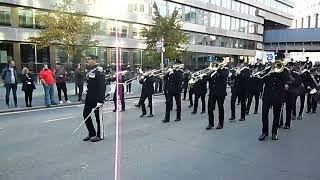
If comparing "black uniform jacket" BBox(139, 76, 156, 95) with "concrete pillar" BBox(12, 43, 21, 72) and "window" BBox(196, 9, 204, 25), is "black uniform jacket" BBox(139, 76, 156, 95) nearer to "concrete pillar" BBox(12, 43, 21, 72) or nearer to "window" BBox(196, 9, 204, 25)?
"concrete pillar" BBox(12, 43, 21, 72)

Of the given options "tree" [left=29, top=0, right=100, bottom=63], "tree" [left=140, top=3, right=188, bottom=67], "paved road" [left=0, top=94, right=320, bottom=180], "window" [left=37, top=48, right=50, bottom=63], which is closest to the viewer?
"paved road" [left=0, top=94, right=320, bottom=180]

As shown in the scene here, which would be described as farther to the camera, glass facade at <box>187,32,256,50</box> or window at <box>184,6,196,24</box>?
glass facade at <box>187,32,256,50</box>

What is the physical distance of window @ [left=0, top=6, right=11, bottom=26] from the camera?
28.0 meters

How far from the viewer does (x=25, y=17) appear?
29672 mm

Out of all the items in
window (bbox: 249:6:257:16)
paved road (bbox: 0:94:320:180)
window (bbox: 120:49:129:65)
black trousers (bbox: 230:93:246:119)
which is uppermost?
window (bbox: 249:6:257:16)

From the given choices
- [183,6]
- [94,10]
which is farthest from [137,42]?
[183,6]

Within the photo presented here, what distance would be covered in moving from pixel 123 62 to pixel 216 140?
30924mm

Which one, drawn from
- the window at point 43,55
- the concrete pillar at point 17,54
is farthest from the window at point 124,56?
the concrete pillar at point 17,54

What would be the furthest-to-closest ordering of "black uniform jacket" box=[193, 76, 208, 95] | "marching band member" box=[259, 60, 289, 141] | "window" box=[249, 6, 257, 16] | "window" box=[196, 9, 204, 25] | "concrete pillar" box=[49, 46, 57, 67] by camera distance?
"window" box=[249, 6, 257, 16] < "window" box=[196, 9, 204, 25] < "concrete pillar" box=[49, 46, 57, 67] < "black uniform jacket" box=[193, 76, 208, 95] < "marching band member" box=[259, 60, 289, 141]

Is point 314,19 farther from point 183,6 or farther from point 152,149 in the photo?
point 152,149

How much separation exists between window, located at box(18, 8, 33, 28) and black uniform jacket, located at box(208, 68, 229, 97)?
912 inches

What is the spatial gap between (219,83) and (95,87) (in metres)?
3.24

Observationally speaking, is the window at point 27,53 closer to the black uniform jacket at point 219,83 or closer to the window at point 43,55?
the window at point 43,55

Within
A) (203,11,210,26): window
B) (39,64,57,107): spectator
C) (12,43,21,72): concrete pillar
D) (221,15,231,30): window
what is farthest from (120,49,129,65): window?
(39,64,57,107): spectator
